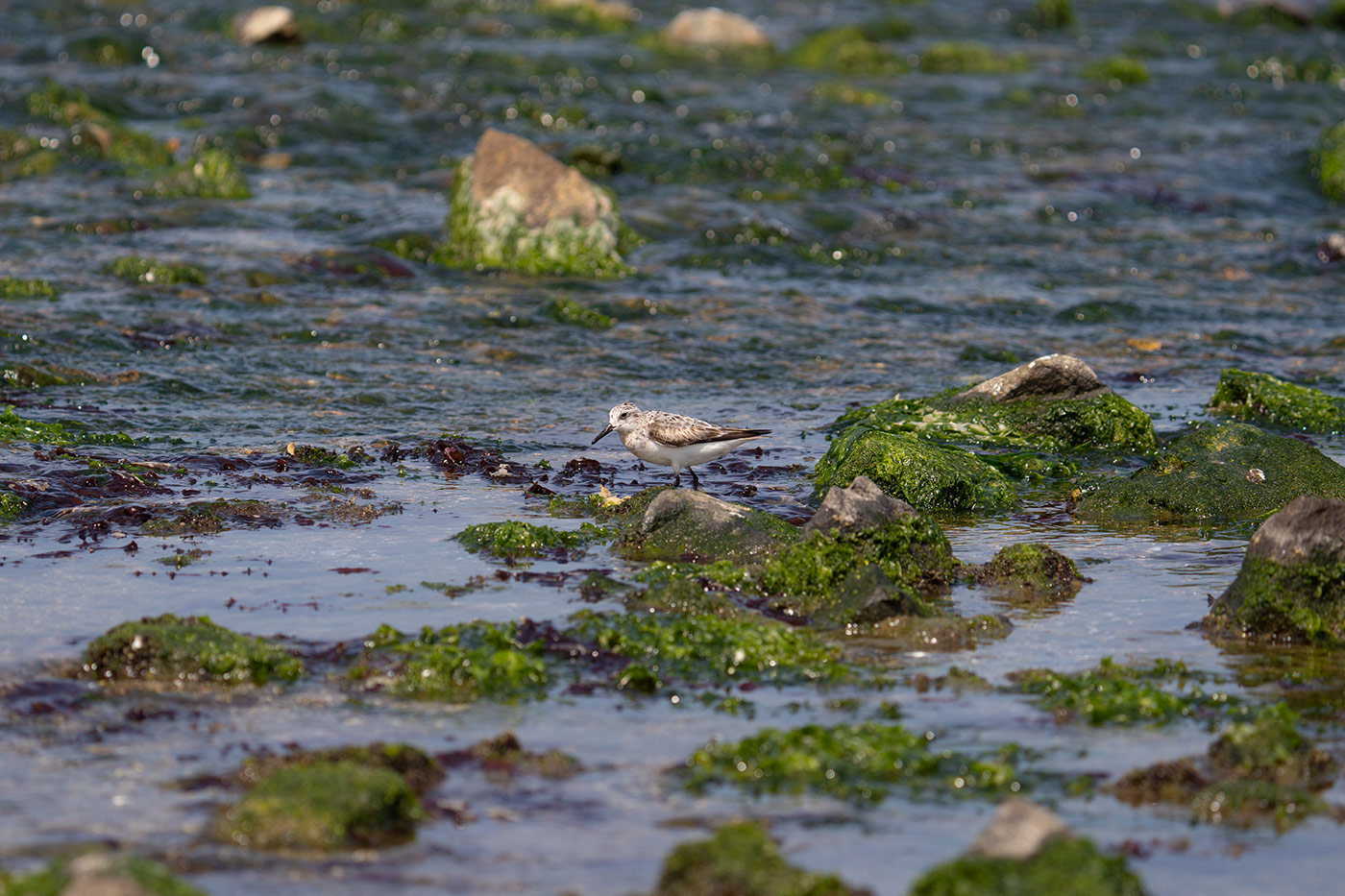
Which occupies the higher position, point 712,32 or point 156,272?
point 712,32

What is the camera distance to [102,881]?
3.83 m

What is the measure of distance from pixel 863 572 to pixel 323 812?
308 cm

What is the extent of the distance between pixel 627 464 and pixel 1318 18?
82.3 ft

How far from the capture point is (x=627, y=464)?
10.1m

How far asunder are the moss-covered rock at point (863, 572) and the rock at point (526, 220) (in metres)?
7.72

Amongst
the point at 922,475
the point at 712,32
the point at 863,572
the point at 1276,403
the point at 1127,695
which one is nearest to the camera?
the point at 1127,695

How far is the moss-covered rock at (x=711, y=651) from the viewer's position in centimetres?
612

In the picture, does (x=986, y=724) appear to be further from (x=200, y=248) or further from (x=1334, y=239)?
(x=1334, y=239)

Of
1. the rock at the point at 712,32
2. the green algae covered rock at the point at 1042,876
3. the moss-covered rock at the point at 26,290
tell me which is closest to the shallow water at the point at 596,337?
the moss-covered rock at the point at 26,290

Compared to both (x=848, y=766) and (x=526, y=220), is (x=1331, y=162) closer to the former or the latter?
(x=526, y=220)

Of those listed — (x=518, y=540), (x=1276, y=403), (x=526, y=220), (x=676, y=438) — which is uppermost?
(x=526, y=220)

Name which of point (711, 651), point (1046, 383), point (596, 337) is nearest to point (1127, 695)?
point (711, 651)

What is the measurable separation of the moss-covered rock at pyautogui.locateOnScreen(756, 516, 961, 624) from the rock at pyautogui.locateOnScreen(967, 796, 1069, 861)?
2.35 m

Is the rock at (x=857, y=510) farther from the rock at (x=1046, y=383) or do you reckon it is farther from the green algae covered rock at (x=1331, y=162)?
the green algae covered rock at (x=1331, y=162)
